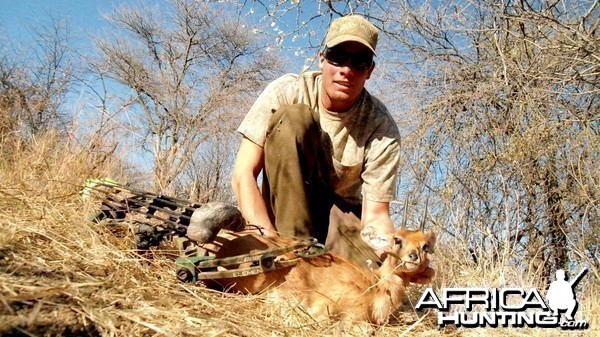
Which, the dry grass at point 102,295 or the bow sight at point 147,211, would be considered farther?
the bow sight at point 147,211

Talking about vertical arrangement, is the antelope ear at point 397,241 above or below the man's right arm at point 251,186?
below

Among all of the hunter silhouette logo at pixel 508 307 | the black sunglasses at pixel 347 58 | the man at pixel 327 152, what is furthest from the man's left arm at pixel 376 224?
the black sunglasses at pixel 347 58

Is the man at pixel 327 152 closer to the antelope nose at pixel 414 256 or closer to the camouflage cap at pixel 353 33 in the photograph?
the camouflage cap at pixel 353 33

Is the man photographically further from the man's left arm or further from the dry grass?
the dry grass

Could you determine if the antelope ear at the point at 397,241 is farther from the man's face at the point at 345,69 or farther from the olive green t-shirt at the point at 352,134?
the man's face at the point at 345,69

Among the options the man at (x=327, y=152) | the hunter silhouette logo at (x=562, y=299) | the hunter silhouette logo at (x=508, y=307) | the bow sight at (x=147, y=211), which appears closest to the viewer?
the bow sight at (x=147, y=211)

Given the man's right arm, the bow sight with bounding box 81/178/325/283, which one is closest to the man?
the man's right arm

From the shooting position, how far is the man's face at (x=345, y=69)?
10.0 ft

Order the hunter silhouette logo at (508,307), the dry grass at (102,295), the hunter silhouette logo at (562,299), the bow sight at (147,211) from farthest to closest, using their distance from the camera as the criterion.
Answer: the hunter silhouette logo at (562,299) < the hunter silhouette logo at (508,307) < the bow sight at (147,211) < the dry grass at (102,295)

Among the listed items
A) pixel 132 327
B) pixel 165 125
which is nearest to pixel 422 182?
pixel 132 327

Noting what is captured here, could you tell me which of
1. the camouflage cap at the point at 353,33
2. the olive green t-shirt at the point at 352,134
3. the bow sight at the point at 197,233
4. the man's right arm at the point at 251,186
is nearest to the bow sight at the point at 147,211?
the bow sight at the point at 197,233

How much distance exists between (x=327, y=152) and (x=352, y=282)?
1.07 meters

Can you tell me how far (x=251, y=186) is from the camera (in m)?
2.90

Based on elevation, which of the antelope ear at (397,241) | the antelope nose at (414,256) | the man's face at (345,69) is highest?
the man's face at (345,69)
